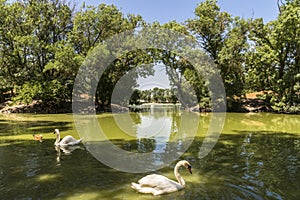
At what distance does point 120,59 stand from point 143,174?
27.1 meters

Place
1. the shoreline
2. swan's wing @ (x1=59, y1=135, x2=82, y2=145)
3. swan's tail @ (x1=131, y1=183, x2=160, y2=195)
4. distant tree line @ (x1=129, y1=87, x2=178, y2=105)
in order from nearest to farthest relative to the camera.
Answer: swan's tail @ (x1=131, y1=183, x2=160, y2=195), swan's wing @ (x1=59, y1=135, x2=82, y2=145), the shoreline, distant tree line @ (x1=129, y1=87, x2=178, y2=105)

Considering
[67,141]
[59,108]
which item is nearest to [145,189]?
[67,141]

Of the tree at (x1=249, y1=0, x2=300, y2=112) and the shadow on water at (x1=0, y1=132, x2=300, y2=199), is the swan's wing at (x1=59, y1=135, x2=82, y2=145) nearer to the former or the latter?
the shadow on water at (x1=0, y1=132, x2=300, y2=199)

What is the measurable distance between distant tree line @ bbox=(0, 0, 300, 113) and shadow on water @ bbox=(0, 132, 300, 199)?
19479 mm

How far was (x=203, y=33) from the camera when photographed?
3350cm

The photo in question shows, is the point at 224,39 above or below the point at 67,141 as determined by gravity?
above

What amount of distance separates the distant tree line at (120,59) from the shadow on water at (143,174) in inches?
767

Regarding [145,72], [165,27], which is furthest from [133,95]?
[165,27]

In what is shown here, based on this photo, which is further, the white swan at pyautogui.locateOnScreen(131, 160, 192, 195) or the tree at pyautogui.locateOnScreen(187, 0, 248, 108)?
the tree at pyautogui.locateOnScreen(187, 0, 248, 108)

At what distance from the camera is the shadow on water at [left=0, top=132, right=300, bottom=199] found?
5715mm

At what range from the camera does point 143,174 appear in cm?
712

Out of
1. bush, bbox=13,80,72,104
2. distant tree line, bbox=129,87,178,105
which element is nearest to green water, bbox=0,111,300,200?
bush, bbox=13,80,72,104

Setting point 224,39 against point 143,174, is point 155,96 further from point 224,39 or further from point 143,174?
point 143,174

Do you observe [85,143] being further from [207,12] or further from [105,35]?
[207,12]
